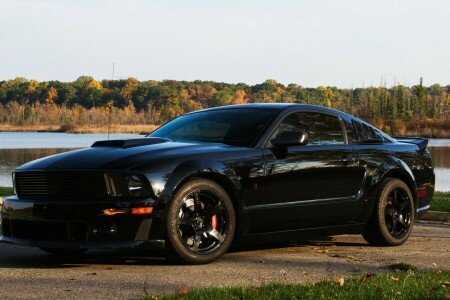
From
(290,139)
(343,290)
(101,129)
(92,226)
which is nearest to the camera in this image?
(343,290)

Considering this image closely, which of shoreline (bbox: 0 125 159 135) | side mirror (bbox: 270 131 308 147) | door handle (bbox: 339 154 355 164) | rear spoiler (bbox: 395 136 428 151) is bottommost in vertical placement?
shoreline (bbox: 0 125 159 135)

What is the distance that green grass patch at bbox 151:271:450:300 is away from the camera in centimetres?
531

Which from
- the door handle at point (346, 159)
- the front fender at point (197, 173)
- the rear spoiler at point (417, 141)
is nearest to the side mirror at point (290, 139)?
the front fender at point (197, 173)

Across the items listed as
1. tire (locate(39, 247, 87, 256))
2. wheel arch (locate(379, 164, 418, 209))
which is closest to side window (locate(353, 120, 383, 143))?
wheel arch (locate(379, 164, 418, 209))

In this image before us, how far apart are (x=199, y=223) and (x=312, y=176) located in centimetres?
141

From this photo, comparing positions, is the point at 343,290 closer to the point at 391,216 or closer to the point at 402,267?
the point at 402,267

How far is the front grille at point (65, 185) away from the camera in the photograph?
6797 millimetres

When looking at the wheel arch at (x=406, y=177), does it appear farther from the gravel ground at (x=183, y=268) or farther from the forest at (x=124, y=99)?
the forest at (x=124, y=99)

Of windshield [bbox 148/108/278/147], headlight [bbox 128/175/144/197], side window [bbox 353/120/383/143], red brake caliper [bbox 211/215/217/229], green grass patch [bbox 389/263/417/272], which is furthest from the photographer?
side window [bbox 353/120/383/143]

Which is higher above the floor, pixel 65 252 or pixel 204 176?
pixel 204 176

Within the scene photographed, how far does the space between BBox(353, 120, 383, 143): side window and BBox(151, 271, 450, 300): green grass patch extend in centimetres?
288

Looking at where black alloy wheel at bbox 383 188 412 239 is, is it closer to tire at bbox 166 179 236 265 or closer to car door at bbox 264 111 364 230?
car door at bbox 264 111 364 230

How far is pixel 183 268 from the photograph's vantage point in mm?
6926

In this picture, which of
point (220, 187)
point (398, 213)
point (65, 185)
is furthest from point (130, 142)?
point (398, 213)
